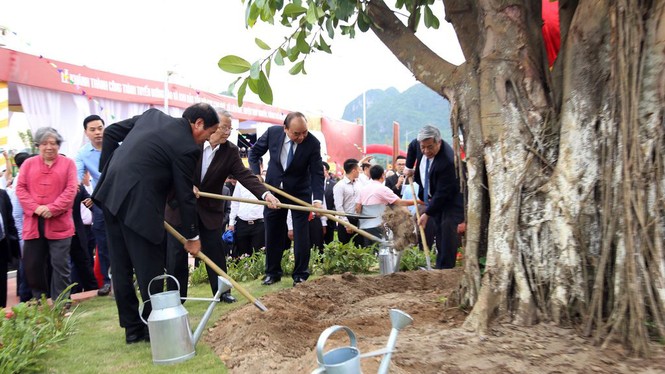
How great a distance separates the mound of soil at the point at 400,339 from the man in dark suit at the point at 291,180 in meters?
0.80

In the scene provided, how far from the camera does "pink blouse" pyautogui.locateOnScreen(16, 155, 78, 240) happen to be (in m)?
5.43

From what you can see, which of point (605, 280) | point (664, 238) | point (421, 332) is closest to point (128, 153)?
point (421, 332)

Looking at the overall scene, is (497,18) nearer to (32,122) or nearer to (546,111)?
(546,111)

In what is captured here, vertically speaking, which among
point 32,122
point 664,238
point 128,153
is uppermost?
point 32,122

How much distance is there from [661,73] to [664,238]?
999mm

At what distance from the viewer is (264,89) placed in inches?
148

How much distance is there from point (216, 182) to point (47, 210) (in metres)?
1.71

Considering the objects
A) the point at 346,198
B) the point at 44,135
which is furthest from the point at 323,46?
the point at 346,198

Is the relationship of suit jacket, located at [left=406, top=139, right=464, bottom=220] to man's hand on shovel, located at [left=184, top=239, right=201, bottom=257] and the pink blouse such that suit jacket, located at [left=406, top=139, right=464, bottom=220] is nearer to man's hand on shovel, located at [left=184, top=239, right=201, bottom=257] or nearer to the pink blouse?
man's hand on shovel, located at [left=184, top=239, right=201, bottom=257]

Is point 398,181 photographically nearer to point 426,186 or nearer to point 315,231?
point 315,231

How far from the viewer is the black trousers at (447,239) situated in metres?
6.25

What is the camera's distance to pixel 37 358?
3695 millimetres

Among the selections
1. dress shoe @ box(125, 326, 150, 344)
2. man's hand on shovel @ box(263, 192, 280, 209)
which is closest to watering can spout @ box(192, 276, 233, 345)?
dress shoe @ box(125, 326, 150, 344)

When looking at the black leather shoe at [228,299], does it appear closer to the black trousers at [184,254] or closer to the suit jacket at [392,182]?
the black trousers at [184,254]
